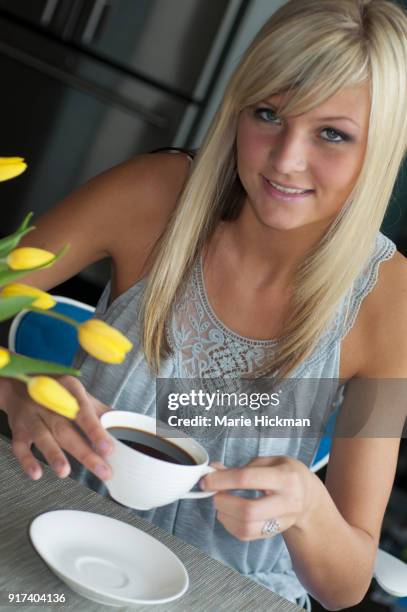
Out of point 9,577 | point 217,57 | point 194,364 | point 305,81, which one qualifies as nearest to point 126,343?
point 9,577

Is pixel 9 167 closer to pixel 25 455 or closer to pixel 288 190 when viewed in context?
pixel 25 455

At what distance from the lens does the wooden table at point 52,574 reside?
2.95 feet

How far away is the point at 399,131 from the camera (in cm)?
137

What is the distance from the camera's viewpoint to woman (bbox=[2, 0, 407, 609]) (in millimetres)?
1316

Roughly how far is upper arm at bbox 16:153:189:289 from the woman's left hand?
62 cm

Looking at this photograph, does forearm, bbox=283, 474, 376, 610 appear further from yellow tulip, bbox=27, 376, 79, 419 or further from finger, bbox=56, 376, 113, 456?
yellow tulip, bbox=27, 376, 79, 419

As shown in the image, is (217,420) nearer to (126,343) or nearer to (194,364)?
(194,364)

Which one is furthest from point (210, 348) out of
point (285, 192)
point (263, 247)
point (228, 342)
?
point (285, 192)

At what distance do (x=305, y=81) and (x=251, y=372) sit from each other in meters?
0.44

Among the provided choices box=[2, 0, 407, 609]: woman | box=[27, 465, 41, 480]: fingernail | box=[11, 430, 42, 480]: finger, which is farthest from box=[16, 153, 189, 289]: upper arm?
box=[27, 465, 41, 480]: fingernail

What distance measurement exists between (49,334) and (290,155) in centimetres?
58

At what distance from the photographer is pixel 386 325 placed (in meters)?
1.51

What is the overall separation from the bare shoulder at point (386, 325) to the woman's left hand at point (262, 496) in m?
0.45

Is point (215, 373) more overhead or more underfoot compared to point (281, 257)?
more underfoot
